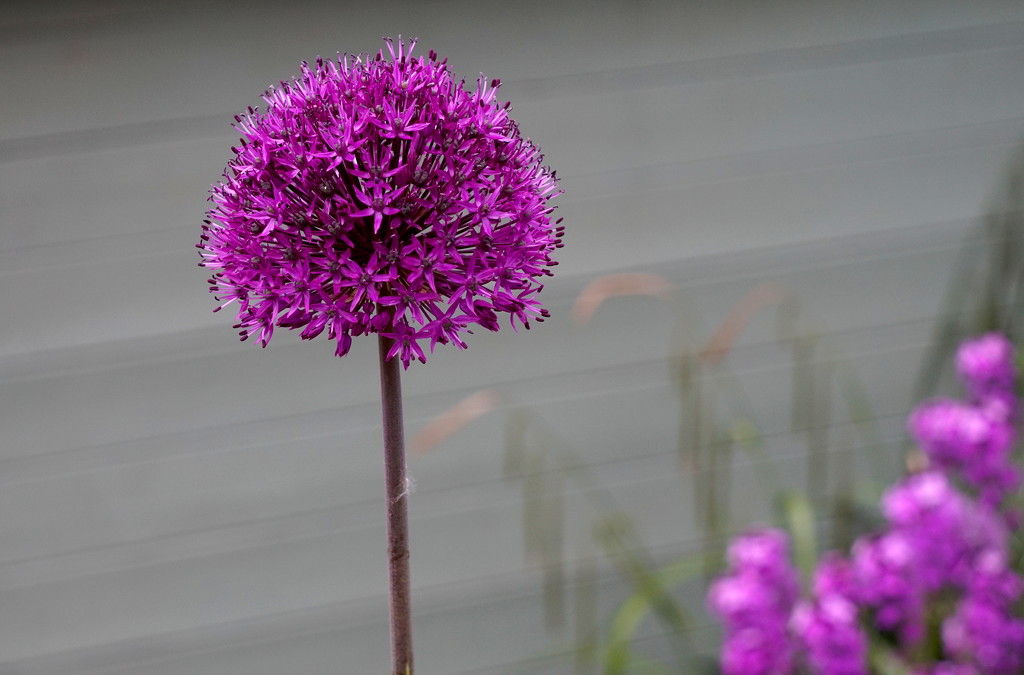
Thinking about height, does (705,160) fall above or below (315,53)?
below

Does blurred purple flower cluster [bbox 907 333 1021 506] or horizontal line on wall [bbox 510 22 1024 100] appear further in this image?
horizontal line on wall [bbox 510 22 1024 100]

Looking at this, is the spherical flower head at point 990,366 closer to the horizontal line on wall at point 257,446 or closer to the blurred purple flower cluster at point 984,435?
the blurred purple flower cluster at point 984,435

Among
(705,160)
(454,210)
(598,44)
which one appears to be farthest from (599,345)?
(454,210)

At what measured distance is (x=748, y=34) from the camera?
1766 millimetres

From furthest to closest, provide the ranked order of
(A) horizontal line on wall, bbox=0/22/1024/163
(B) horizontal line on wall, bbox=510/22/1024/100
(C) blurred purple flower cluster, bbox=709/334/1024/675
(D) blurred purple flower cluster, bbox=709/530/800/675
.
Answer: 1. (B) horizontal line on wall, bbox=510/22/1024/100
2. (A) horizontal line on wall, bbox=0/22/1024/163
3. (D) blurred purple flower cluster, bbox=709/530/800/675
4. (C) blurred purple flower cluster, bbox=709/334/1024/675

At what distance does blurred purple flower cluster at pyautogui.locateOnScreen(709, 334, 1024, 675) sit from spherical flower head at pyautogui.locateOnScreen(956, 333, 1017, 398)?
40 mm

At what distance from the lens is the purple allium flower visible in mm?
436

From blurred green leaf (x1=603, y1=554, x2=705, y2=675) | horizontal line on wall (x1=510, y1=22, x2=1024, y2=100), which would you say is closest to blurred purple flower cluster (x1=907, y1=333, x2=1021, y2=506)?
blurred green leaf (x1=603, y1=554, x2=705, y2=675)

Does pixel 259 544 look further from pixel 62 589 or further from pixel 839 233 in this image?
pixel 839 233

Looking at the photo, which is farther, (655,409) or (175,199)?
(655,409)

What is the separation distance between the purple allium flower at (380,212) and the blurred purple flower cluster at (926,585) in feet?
2.99

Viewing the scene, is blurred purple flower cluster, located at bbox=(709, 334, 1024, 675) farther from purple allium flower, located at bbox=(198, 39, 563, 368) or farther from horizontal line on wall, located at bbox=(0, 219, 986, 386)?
purple allium flower, located at bbox=(198, 39, 563, 368)

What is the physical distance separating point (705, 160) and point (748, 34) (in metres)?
0.24

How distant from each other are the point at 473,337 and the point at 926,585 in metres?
0.78
